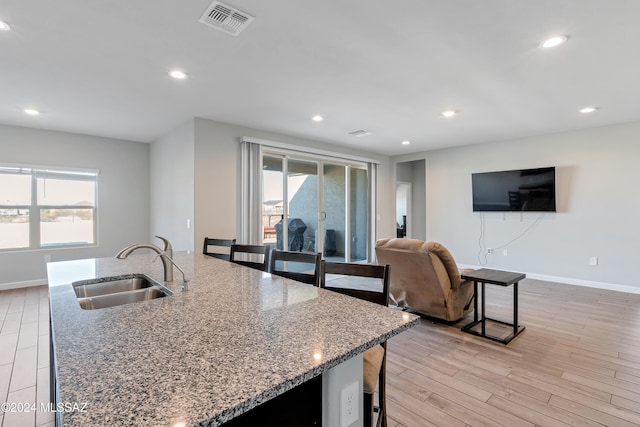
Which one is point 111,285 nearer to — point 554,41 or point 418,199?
point 554,41

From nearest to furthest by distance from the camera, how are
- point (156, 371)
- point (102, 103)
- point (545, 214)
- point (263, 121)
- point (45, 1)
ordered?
1. point (156, 371)
2. point (45, 1)
3. point (102, 103)
4. point (263, 121)
5. point (545, 214)

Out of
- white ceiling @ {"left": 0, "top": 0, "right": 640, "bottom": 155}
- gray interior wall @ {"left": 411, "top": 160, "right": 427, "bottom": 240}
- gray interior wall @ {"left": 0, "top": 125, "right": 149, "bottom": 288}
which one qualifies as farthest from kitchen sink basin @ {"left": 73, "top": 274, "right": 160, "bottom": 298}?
gray interior wall @ {"left": 411, "top": 160, "right": 427, "bottom": 240}

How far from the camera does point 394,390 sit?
2.20m

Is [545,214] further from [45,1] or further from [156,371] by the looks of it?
[45,1]

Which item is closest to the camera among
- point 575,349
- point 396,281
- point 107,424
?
point 107,424

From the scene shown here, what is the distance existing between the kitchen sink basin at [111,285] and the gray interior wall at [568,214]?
597 cm

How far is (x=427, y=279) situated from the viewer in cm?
319

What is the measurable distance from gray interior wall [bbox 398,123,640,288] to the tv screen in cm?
17

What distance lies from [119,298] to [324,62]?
232cm

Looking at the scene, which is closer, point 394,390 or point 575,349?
point 394,390

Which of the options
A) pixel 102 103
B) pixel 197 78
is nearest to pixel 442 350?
pixel 197 78

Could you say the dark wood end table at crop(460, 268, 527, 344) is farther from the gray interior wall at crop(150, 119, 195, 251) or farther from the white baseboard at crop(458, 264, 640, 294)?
the gray interior wall at crop(150, 119, 195, 251)

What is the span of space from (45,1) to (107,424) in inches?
98.5

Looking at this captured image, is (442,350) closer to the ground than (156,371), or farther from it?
closer to the ground
